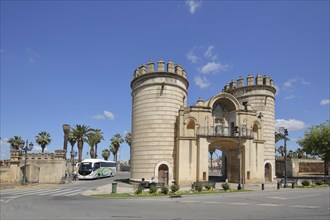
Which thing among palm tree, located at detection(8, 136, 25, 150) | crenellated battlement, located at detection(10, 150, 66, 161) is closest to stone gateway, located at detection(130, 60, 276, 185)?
crenellated battlement, located at detection(10, 150, 66, 161)

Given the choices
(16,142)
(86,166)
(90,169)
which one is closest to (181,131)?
(90,169)

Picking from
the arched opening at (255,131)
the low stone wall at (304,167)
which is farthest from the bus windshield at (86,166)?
the low stone wall at (304,167)

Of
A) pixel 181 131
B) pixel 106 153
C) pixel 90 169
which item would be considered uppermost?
pixel 181 131

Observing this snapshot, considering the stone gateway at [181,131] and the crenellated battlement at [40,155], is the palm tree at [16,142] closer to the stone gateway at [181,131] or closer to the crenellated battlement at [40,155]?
the crenellated battlement at [40,155]

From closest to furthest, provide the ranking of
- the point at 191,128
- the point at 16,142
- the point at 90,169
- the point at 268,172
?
1. the point at 191,128
2. the point at 268,172
3. the point at 90,169
4. the point at 16,142

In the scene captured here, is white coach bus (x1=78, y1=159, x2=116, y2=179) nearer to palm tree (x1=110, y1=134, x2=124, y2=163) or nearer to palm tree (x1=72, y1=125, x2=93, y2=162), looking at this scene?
palm tree (x1=72, y1=125, x2=93, y2=162)

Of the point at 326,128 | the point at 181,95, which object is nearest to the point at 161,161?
the point at 181,95

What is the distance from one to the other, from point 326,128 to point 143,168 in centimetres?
2797

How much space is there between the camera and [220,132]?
112ft

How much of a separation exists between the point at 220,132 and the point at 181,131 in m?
5.40

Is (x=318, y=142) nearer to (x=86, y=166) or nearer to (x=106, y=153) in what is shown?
(x=86, y=166)

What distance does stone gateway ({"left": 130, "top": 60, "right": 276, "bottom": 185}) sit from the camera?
31688mm

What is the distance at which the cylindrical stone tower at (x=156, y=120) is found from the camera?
3209cm

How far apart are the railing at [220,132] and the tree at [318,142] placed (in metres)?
15.1
